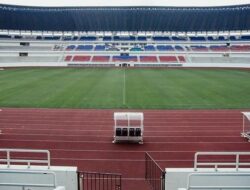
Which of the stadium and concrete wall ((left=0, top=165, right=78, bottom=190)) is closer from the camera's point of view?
concrete wall ((left=0, top=165, right=78, bottom=190))

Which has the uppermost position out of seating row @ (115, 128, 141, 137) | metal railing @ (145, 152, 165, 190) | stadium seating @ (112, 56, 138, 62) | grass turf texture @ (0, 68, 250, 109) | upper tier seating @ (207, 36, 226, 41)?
upper tier seating @ (207, 36, 226, 41)

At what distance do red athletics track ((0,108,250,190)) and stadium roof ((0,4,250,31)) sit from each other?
63.4 meters

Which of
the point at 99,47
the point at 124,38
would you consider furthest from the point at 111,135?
the point at 124,38

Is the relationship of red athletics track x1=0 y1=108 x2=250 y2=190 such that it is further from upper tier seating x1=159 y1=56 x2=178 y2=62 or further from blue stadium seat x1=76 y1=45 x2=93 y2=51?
blue stadium seat x1=76 y1=45 x2=93 y2=51

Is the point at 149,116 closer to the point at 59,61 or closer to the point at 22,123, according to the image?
the point at 22,123

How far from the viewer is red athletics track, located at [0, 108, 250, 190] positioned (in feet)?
37.7

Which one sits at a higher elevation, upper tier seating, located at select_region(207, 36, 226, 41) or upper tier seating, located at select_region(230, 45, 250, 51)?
upper tier seating, located at select_region(207, 36, 226, 41)

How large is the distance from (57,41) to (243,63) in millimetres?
43411

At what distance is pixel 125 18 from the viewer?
82.0 meters

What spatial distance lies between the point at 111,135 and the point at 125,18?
7038 centimetres

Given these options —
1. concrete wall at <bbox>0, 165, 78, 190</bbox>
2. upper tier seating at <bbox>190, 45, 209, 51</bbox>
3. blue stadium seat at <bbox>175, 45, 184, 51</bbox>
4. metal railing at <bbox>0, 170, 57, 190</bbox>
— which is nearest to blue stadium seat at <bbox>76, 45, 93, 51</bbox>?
blue stadium seat at <bbox>175, 45, 184, 51</bbox>

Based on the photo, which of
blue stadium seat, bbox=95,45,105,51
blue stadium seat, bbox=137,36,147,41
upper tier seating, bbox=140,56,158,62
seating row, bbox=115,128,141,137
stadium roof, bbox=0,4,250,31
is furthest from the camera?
blue stadium seat, bbox=137,36,147,41

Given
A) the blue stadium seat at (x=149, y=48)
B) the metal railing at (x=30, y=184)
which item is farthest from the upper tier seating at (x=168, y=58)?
the metal railing at (x=30, y=184)

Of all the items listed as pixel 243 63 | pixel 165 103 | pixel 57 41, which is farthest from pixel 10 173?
pixel 57 41
